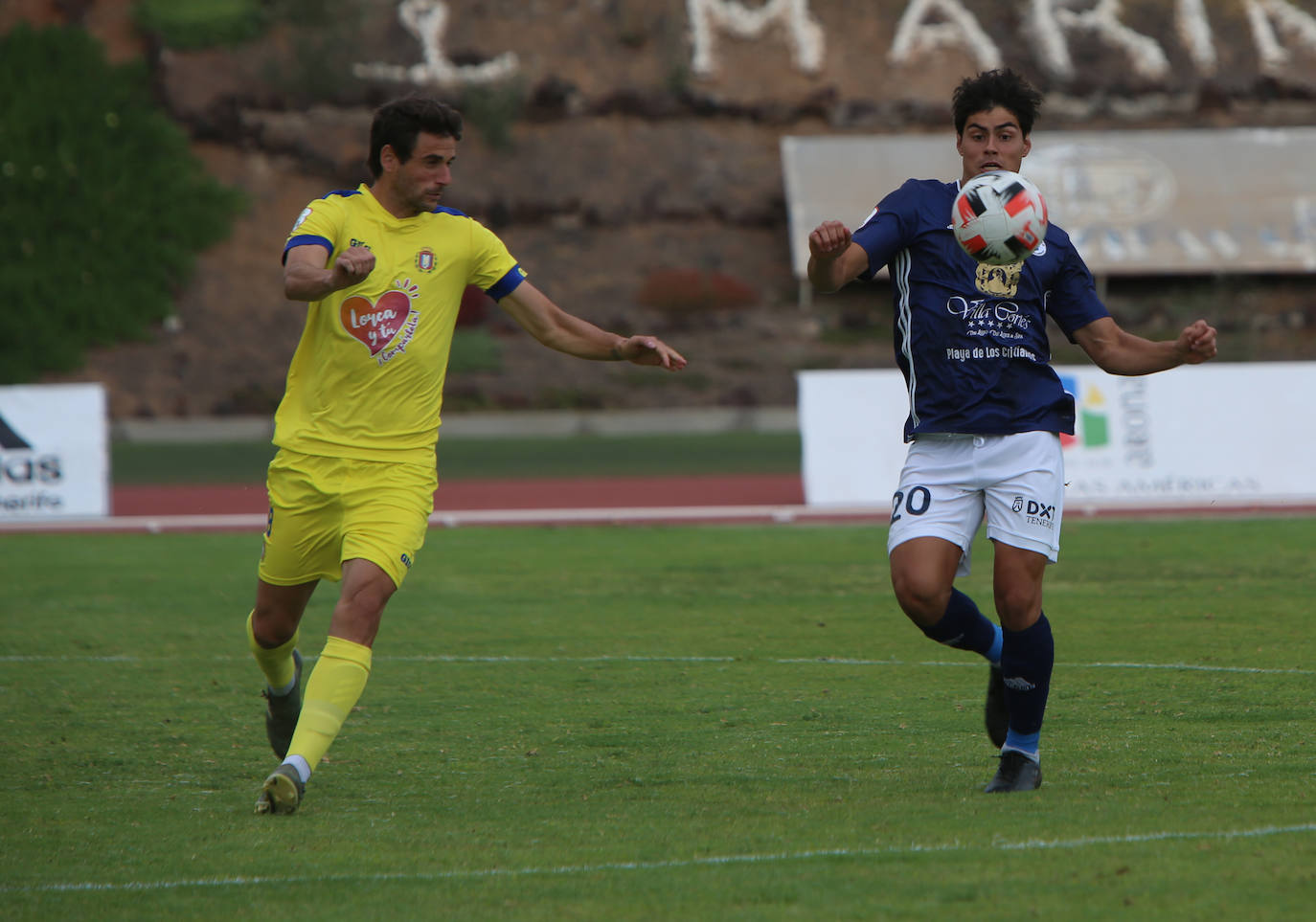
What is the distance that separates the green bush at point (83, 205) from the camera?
37.8m

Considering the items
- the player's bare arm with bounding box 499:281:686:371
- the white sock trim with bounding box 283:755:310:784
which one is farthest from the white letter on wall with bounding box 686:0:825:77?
the white sock trim with bounding box 283:755:310:784

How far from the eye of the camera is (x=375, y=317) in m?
5.59

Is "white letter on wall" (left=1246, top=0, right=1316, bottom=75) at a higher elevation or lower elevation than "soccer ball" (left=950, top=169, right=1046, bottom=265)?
higher

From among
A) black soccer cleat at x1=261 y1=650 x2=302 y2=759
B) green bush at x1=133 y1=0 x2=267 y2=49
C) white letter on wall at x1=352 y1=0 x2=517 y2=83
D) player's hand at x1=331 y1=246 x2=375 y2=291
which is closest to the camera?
player's hand at x1=331 y1=246 x2=375 y2=291

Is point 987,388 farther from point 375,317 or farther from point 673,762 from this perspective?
point 375,317

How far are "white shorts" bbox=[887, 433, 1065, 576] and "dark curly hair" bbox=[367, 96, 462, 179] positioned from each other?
6.67ft

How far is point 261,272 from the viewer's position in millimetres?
39875

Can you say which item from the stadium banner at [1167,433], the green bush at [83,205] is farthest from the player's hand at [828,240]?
the green bush at [83,205]

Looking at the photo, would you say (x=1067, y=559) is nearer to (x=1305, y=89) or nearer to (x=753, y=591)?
(x=753, y=591)

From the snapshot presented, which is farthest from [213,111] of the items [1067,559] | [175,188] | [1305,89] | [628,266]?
[1067,559]

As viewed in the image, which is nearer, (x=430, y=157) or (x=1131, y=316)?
(x=430, y=157)

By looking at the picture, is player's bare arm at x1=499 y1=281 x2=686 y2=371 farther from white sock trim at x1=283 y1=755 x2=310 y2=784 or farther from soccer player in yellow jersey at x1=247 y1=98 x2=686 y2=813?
white sock trim at x1=283 y1=755 x2=310 y2=784

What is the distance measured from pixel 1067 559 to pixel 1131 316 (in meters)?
27.9

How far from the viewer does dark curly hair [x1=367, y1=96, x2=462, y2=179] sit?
5.54 meters
